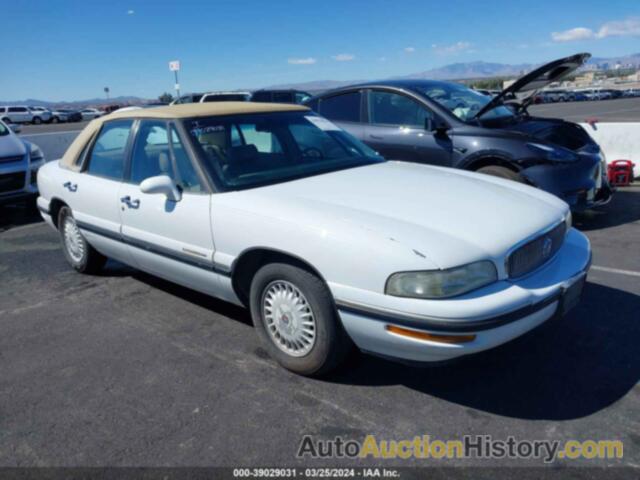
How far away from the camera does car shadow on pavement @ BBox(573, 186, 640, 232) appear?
611cm

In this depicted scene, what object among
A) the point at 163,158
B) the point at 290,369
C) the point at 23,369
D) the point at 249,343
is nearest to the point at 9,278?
the point at 23,369

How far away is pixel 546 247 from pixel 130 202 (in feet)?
9.15

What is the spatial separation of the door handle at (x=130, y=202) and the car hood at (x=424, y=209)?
104 centimetres

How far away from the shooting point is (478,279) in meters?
2.57

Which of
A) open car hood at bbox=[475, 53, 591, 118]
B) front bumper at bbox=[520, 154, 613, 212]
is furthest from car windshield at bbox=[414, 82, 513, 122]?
front bumper at bbox=[520, 154, 613, 212]

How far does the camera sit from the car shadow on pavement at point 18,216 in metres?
7.63

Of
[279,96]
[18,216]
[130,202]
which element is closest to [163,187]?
[130,202]

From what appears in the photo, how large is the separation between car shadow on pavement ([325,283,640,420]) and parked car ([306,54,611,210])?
7.80 ft

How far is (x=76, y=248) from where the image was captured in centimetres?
499

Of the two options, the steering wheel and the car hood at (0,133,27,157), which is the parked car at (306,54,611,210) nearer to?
the steering wheel

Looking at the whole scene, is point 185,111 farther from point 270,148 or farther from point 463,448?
point 463,448

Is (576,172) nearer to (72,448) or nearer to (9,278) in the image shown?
(72,448)

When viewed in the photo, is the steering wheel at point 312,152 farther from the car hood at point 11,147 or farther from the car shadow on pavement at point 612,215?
the car hood at point 11,147

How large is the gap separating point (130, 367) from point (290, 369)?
1.02 metres
